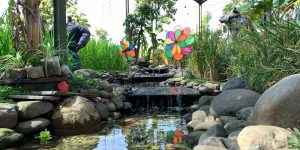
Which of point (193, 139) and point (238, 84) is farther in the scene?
point (238, 84)

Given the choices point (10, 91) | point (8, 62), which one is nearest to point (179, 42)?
point (8, 62)

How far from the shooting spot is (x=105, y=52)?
1149cm

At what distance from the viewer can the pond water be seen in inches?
156

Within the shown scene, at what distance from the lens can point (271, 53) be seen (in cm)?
503

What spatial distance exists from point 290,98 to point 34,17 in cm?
412

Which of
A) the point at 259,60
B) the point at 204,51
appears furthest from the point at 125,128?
the point at 204,51

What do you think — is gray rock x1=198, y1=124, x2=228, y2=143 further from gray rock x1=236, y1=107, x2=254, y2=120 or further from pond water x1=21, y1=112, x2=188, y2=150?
gray rock x1=236, y1=107, x2=254, y2=120

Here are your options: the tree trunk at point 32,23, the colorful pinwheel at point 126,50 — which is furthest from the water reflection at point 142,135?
the colorful pinwheel at point 126,50

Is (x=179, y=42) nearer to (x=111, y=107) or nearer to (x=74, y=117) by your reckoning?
(x=111, y=107)

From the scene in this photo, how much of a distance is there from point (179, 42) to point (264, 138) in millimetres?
7498

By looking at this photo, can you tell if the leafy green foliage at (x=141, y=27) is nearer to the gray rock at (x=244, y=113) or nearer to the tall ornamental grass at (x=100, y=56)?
the tall ornamental grass at (x=100, y=56)

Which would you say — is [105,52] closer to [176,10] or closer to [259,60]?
[259,60]

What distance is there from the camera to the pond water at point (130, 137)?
396 cm

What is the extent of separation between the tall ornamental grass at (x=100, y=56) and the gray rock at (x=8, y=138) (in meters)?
6.72
